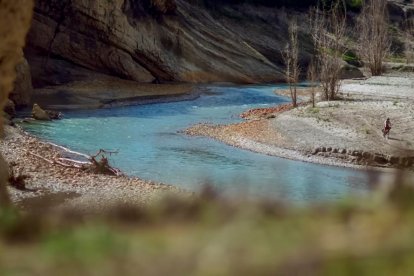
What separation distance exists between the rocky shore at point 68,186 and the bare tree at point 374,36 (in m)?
41.2

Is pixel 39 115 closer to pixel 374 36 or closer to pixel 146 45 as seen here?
pixel 146 45

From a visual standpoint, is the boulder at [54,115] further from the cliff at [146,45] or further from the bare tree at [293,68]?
the bare tree at [293,68]

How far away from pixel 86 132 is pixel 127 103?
37.0ft

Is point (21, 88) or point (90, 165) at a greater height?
point (21, 88)

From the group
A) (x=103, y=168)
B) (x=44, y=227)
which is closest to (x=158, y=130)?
(x=103, y=168)

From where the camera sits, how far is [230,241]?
393 cm

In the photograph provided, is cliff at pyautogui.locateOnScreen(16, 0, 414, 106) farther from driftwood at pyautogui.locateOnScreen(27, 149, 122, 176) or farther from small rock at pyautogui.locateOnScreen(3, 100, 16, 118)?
driftwood at pyautogui.locateOnScreen(27, 149, 122, 176)

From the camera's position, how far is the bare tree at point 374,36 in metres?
58.2

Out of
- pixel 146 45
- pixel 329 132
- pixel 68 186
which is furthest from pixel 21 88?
pixel 68 186

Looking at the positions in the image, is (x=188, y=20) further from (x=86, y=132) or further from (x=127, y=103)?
(x=86, y=132)

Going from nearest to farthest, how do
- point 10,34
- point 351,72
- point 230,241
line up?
1. point 230,241
2. point 10,34
3. point 351,72

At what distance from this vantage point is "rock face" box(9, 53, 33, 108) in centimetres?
3444

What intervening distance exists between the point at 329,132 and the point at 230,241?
25.7 meters

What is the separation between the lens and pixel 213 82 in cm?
5300
